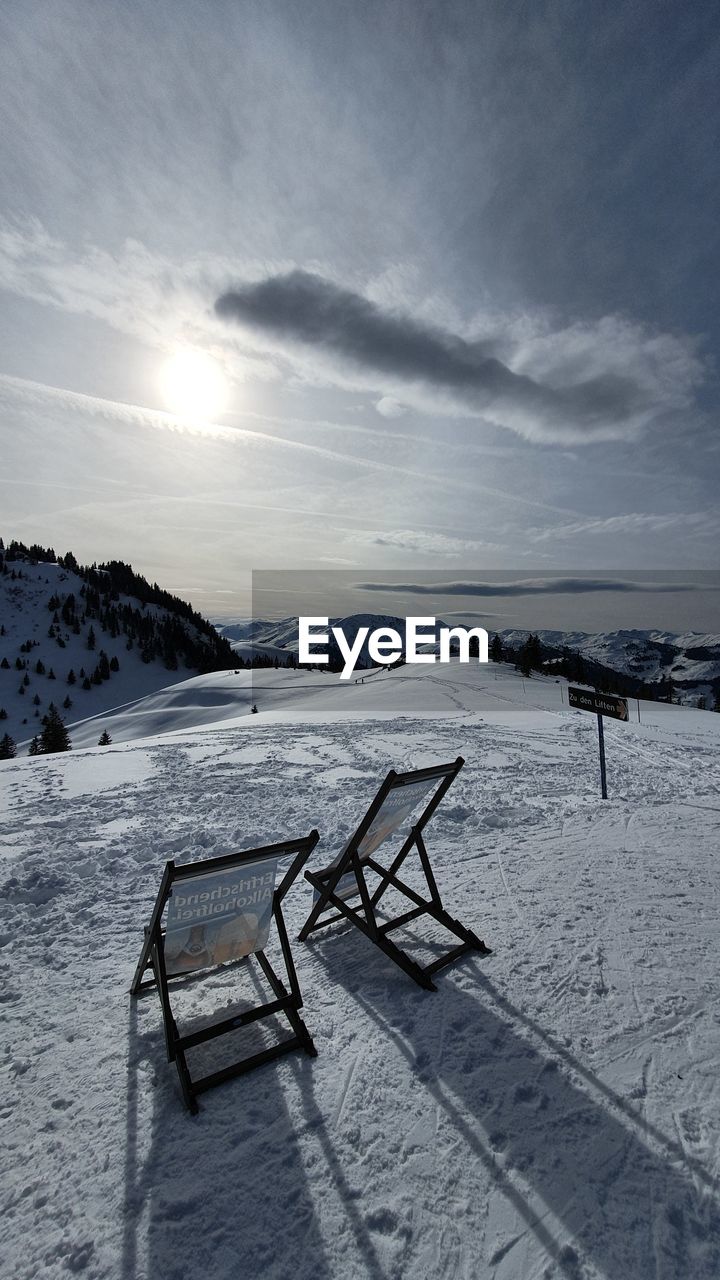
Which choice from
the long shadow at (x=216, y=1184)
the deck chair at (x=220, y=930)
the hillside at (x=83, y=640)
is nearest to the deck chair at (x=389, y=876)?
the deck chair at (x=220, y=930)

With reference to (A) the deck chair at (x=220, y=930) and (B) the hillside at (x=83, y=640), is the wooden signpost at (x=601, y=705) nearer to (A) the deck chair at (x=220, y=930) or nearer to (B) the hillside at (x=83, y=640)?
(A) the deck chair at (x=220, y=930)

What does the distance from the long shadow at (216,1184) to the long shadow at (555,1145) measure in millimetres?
810

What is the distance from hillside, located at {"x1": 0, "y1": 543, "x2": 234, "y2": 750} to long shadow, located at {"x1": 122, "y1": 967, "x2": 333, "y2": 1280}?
108722 millimetres

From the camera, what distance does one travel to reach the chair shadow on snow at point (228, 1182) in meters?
2.48

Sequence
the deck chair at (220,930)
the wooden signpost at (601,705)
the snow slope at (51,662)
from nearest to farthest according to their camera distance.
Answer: the deck chair at (220,930) → the wooden signpost at (601,705) → the snow slope at (51,662)

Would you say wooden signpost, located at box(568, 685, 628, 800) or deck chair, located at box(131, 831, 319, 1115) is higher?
wooden signpost, located at box(568, 685, 628, 800)

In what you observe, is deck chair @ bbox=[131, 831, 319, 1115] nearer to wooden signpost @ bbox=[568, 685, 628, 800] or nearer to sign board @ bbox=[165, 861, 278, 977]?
sign board @ bbox=[165, 861, 278, 977]

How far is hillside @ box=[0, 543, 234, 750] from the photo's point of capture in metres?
121

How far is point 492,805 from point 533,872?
282 cm

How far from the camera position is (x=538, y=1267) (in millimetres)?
2412

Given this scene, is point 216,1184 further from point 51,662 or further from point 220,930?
point 51,662

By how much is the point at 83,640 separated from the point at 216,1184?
162874mm

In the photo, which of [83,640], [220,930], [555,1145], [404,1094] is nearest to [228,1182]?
[404,1094]

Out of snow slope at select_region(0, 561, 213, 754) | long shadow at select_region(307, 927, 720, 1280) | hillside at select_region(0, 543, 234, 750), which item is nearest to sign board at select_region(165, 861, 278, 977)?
long shadow at select_region(307, 927, 720, 1280)
